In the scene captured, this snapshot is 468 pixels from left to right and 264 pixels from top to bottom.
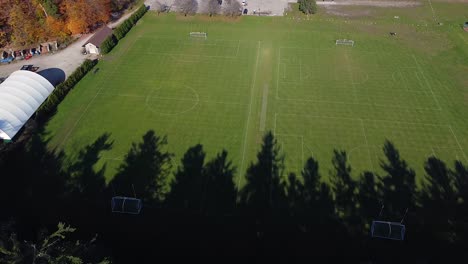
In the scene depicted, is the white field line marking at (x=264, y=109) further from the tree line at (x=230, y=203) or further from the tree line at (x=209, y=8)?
the tree line at (x=209, y=8)

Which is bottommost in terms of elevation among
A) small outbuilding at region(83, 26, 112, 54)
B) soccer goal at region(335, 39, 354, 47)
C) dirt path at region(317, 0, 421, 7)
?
small outbuilding at region(83, 26, 112, 54)

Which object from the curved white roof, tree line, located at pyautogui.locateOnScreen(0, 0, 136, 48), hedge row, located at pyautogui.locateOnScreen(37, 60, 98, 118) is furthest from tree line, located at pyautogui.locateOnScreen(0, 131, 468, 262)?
tree line, located at pyautogui.locateOnScreen(0, 0, 136, 48)

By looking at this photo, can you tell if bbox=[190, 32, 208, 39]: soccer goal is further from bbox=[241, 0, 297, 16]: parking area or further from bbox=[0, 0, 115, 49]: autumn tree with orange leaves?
bbox=[0, 0, 115, 49]: autumn tree with orange leaves

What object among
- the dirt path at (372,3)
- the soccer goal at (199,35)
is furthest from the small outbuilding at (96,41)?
the dirt path at (372,3)

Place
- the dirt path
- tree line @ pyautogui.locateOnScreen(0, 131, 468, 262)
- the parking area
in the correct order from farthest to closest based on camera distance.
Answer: the dirt path < the parking area < tree line @ pyautogui.locateOnScreen(0, 131, 468, 262)

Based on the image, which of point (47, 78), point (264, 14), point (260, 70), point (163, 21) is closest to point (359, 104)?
point (260, 70)

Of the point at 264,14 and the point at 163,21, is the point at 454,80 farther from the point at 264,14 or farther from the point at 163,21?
the point at 163,21
